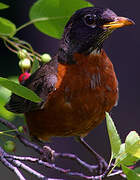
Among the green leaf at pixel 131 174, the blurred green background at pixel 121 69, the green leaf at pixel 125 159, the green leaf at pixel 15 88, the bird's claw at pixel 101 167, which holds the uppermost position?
the green leaf at pixel 15 88

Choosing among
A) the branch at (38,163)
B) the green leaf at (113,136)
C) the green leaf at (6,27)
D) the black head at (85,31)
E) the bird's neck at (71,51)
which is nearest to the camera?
the green leaf at (113,136)

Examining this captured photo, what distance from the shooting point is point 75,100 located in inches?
72.9

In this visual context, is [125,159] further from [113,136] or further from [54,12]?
[54,12]

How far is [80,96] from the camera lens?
6.11ft

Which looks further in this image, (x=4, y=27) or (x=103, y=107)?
(x=103, y=107)

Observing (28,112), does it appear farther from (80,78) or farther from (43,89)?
(80,78)

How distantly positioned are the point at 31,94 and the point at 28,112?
2.71 feet

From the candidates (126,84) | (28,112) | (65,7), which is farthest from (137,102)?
(65,7)

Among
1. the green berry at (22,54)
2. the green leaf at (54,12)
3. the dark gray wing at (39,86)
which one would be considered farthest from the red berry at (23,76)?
the green leaf at (54,12)

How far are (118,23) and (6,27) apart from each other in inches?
17.4

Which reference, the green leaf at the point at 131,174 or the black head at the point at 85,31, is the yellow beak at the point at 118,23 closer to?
the black head at the point at 85,31

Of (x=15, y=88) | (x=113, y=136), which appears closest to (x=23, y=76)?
(x=15, y=88)

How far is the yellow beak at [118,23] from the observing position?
1.67m

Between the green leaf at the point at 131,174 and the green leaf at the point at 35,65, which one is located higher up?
the green leaf at the point at 35,65
